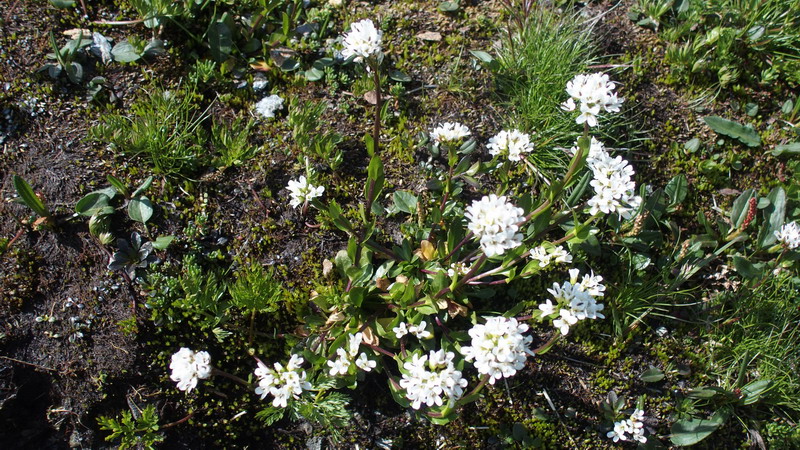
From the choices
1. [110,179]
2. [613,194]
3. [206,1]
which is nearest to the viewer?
[613,194]

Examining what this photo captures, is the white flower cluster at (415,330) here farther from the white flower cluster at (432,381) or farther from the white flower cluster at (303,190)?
the white flower cluster at (303,190)

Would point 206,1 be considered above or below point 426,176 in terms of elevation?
above

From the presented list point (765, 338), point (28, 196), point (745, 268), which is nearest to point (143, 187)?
point (28, 196)

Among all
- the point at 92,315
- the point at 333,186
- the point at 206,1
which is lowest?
the point at 92,315

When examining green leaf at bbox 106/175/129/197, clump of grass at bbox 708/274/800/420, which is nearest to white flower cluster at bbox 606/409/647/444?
clump of grass at bbox 708/274/800/420

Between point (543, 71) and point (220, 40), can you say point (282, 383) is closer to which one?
point (220, 40)

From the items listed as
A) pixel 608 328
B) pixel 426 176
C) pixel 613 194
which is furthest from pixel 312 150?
pixel 608 328

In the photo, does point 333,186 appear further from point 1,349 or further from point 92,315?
point 1,349
